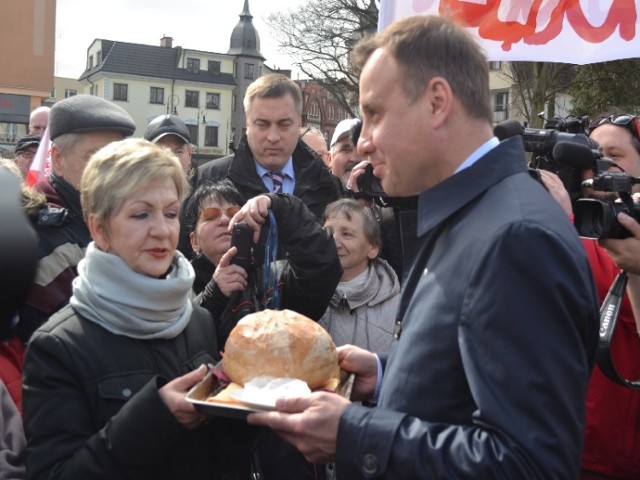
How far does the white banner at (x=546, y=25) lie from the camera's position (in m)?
4.43

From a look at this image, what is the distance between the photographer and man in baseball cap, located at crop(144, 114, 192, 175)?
5.96m

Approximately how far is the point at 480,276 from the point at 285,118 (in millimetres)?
3046

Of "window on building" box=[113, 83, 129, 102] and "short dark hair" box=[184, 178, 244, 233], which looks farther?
"window on building" box=[113, 83, 129, 102]

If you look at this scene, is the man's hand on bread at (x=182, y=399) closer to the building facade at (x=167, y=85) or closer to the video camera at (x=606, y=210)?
the video camera at (x=606, y=210)

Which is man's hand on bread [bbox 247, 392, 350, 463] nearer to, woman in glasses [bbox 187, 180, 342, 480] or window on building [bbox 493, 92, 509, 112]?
woman in glasses [bbox 187, 180, 342, 480]

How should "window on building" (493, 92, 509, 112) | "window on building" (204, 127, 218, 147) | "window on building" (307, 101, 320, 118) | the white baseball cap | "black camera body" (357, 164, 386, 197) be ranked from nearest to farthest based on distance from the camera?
"black camera body" (357, 164, 386, 197) → the white baseball cap → "window on building" (493, 92, 509, 112) → "window on building" (307, 101, 320, 118) → "window on building" (204, 127, 218, 147)

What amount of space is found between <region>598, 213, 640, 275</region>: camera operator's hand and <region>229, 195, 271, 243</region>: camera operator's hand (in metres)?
1.43

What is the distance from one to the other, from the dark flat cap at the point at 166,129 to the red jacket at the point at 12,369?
338 cm

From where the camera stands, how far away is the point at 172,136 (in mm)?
5988

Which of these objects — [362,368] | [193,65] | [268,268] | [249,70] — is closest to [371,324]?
[268,268]

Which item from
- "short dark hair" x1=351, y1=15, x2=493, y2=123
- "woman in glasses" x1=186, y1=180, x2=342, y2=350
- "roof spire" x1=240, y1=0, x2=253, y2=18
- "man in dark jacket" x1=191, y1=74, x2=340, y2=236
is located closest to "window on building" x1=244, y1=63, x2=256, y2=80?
"roof spire" x1=240, y1=0, x2=253, y2=18

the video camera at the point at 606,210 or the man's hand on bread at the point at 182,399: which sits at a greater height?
the video camera at the point at 606,210

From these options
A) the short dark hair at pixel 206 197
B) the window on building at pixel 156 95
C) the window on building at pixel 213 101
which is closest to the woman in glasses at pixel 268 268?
the short dark hair at pixel 206 197

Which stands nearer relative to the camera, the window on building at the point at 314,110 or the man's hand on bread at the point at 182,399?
the man's hand on bread at the point at 182,399
